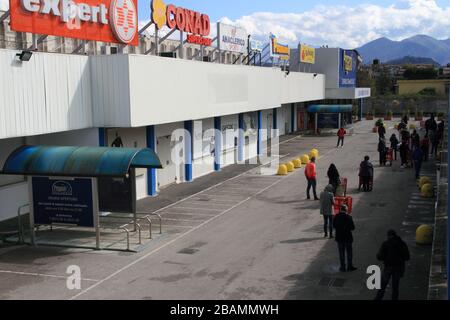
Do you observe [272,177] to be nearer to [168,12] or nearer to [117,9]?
[168,12]

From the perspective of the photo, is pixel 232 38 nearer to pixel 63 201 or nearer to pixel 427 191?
pixel 427 191

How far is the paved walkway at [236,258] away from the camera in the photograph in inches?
464

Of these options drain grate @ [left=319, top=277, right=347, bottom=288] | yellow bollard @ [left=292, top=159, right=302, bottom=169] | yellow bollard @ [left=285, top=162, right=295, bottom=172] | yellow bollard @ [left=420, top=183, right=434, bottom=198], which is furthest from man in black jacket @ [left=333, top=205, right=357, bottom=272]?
yellow bollard @ [left=292, top=159, right=302, bottom=169]

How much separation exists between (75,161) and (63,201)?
1.17 meters

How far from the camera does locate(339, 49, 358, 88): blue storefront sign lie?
177ft

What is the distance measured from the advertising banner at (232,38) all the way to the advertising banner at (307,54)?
54.7ft

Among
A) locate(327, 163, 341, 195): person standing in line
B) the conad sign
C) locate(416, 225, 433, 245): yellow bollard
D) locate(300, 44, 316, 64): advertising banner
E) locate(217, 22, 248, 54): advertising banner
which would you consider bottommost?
locate(416, 225, 433, 245): yellow bollard

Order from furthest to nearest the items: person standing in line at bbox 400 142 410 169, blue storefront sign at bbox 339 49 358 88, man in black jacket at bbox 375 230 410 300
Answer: blue storefront sign at bbox 339 49 358 88 → person standing in line at bbox 400 142 410 169 → man in black jacket at bbox 375 230 410 300

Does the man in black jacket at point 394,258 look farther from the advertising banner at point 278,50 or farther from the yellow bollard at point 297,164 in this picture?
the advertising banner at point 278,50

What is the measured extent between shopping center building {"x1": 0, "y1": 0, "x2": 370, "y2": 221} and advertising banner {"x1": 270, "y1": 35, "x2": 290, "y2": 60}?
969 centimetres

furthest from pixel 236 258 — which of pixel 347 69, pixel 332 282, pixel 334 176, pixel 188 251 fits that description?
pixel 347 69

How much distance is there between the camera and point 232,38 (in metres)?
31.0

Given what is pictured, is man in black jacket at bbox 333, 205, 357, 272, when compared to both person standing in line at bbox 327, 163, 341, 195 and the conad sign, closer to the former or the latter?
person standing in line at bbox 327, 163, 341, 195

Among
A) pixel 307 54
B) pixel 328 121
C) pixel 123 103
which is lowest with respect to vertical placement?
pixel 328 121
